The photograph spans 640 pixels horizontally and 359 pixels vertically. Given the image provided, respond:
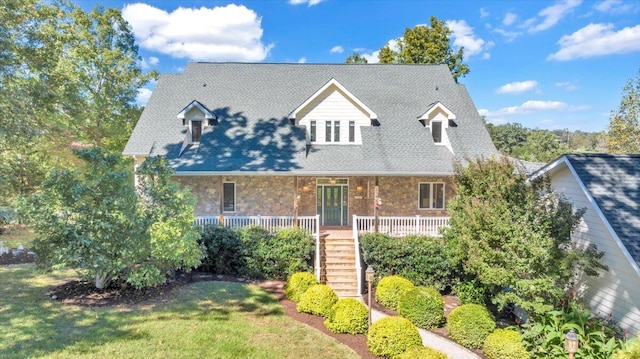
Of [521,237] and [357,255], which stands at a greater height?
[521,237]

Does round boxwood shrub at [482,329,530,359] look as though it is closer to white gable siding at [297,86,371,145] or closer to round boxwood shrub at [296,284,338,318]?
round boxwood shrub at [296,284,338,318]

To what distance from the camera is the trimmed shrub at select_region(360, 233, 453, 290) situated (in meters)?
12.2

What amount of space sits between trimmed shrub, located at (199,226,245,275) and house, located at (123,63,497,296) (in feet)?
3.60

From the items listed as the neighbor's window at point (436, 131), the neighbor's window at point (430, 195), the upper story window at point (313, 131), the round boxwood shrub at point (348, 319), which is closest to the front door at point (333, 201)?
the upper story window at point (313, 131)

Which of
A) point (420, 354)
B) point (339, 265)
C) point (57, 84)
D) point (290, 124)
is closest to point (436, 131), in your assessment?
point (290, 124)

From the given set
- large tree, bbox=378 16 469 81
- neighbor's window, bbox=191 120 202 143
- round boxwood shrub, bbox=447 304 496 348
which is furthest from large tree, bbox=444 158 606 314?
large tree, bbox=378 16 469 81

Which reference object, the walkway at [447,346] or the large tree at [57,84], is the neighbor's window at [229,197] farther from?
the walkway at [447,346]

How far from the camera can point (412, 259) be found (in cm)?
1229

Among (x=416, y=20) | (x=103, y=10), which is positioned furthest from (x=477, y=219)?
(x=103, y=10)

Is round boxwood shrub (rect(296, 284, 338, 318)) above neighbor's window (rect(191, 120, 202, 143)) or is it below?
below

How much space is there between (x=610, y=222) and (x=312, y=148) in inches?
429

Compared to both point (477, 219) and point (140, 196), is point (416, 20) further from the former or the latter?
point (140, 196)

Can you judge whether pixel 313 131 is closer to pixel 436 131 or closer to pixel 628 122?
pixel 436 131

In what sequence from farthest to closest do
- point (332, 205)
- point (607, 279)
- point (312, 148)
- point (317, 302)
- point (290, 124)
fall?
1. point (290, 124)
2. point (332, 205)
3. point (312, 148)
4. point (317, 302)
5. point (607, 279)
